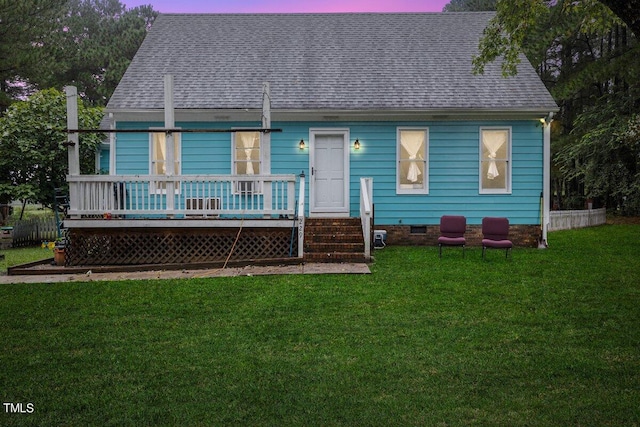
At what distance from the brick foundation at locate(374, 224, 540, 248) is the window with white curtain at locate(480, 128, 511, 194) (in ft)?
3.66

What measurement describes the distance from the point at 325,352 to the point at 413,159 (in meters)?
9.17

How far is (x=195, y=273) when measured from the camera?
8750mm

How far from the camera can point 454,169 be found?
1295cm

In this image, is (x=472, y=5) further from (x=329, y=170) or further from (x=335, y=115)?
(x=329, y=170)

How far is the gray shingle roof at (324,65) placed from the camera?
1288 cm

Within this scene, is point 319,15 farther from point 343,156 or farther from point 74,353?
point 74,353

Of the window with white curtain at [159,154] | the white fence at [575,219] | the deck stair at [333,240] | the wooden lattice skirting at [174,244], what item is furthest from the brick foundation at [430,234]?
the white fence at [575,219]

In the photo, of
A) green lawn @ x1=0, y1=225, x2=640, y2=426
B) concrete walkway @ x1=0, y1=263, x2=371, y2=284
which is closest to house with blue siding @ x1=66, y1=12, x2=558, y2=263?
concrete walkway @ x1=0, y1=263, x2=371, y2=284

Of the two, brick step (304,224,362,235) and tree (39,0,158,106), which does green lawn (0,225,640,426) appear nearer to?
brick step (304,224,362,235)

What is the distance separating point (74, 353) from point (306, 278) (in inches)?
160

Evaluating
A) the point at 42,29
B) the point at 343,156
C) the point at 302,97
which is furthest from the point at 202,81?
the point at 42,29

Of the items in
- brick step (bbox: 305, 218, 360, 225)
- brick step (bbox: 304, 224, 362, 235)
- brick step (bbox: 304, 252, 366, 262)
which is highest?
brick step (bbox: 305, 218, 360, 225)

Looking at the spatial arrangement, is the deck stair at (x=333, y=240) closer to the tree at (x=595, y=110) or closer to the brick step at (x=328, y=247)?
the brick step at (x=328, y=247)

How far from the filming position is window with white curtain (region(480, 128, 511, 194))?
13.0m
